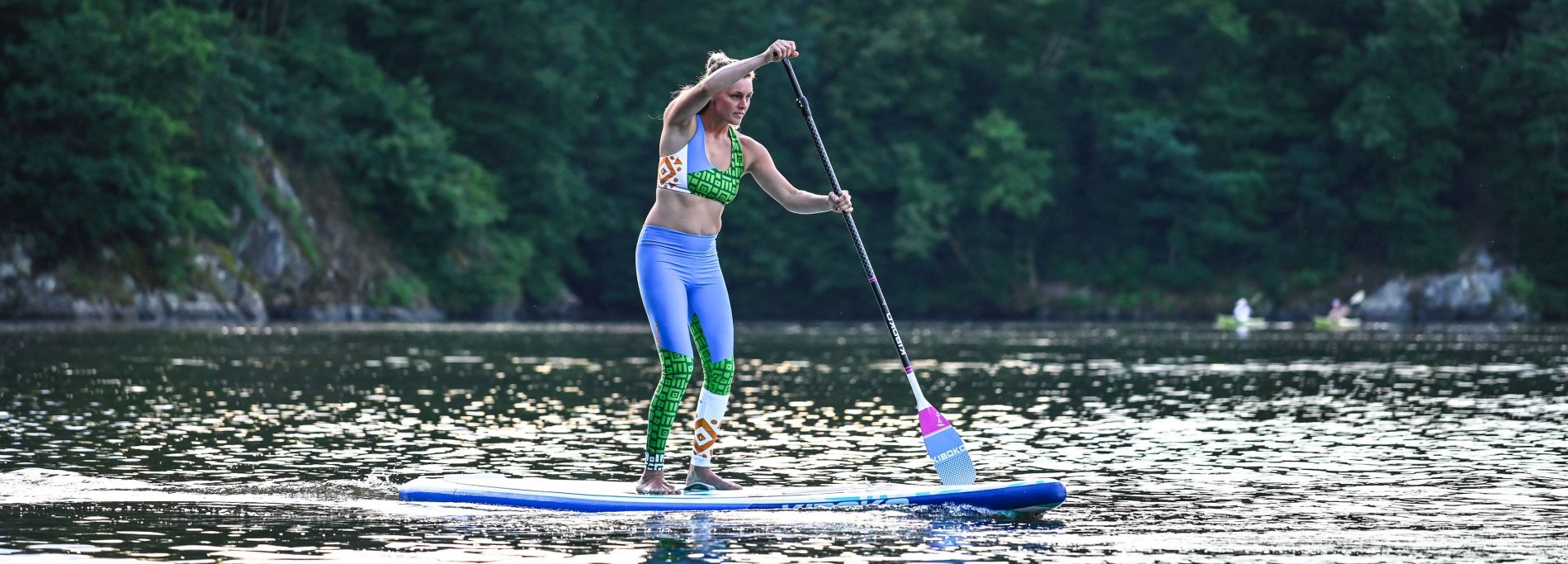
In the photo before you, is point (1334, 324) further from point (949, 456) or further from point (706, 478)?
point (706, 478)

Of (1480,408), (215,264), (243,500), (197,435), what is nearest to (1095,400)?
(1480,408)

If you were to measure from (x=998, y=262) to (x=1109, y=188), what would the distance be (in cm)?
623

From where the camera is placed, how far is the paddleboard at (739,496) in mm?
12148

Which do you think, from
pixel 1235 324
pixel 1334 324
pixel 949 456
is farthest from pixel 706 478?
pixel 1235 324

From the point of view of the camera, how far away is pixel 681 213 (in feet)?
43.2

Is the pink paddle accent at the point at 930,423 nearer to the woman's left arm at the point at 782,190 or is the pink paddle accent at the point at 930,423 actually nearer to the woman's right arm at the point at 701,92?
the woman's left arm at the point at 782,190

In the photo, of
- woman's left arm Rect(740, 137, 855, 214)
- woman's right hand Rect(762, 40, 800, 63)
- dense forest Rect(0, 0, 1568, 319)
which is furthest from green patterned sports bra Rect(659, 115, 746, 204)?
dense forest Rect(0, 0, 1568, 319)

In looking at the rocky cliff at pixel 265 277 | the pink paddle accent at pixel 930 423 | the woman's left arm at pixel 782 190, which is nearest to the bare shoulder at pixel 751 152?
the woman's left arm at pixel 782 190

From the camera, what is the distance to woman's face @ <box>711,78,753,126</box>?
13.1 metres

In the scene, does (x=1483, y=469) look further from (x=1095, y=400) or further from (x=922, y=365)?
(x=922, y=365)

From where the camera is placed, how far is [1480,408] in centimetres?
2225

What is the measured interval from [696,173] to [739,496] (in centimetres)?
211

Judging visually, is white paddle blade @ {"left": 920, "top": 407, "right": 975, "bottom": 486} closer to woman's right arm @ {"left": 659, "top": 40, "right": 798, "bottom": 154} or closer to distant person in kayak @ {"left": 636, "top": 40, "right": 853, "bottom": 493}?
distant person in kayak @ {"left": 636, "top": 40, "right": 853, "bottom": 493}

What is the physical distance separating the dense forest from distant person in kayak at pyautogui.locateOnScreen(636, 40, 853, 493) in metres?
51.3
